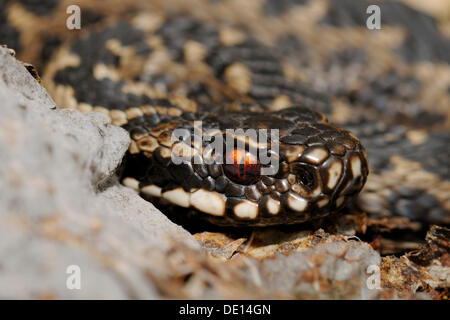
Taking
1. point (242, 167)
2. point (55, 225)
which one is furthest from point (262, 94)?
point (55, 225)

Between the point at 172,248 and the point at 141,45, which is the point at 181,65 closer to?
the point at 141,45

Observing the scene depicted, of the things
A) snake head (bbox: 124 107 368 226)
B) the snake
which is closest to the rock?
snake head (bbox: 124 107 368 226)

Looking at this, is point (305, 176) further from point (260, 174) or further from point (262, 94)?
point (262, 94)

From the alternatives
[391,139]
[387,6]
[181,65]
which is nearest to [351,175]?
[391,139]

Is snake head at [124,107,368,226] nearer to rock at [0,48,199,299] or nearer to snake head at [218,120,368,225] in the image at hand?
snake head at [218,120,368,225]

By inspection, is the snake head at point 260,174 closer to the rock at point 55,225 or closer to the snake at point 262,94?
the snake at point 262,94

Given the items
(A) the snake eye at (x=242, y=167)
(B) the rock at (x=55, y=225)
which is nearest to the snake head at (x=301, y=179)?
(A) the snake eye at (x=242, y=167)
